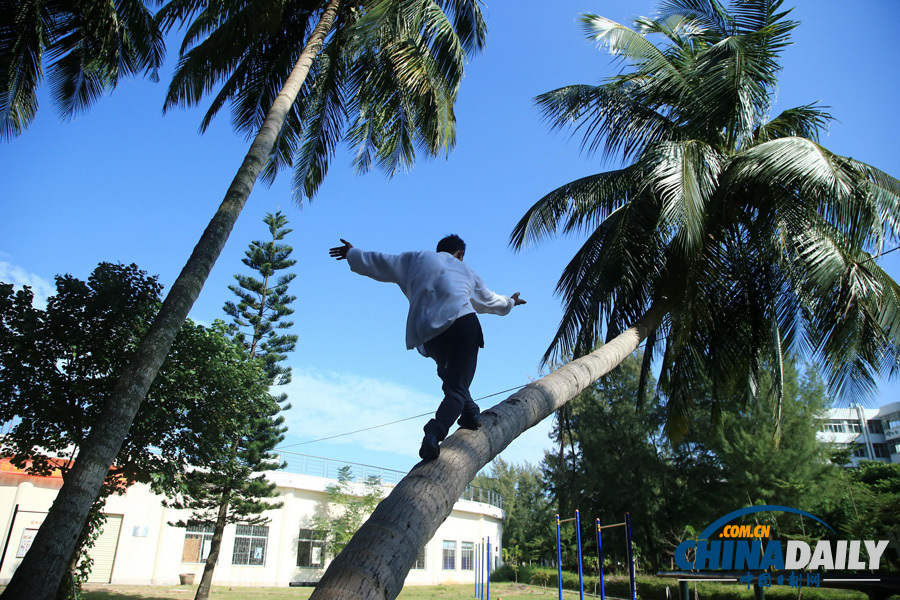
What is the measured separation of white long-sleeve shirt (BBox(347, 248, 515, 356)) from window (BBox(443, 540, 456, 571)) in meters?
25.5

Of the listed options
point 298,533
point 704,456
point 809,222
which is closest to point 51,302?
point 809,222

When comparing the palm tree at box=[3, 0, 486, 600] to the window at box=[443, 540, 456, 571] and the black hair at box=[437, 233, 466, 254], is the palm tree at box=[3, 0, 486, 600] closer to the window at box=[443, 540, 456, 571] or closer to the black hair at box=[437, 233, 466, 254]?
the black hair at box=[437, 233, 466, 254]

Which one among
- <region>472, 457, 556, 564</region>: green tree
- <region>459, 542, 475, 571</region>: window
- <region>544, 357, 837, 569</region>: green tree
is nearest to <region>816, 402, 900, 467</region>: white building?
<region>472, 457, 556, 564</region>: green tree

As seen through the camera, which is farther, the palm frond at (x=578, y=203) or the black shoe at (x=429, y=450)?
the palm frond at (x=578, y=203)

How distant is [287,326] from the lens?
18.1 metres

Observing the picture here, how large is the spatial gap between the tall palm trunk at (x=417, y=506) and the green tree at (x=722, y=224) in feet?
10.6

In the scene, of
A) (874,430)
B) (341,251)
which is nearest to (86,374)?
(341,251)

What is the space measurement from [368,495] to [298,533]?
9.97ft

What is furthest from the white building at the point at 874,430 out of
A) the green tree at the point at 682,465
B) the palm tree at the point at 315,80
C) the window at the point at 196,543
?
the palm tree at the point at 315,80

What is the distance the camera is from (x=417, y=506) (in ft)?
5.42

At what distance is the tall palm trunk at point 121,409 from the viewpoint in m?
3.32

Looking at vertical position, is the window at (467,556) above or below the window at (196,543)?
below

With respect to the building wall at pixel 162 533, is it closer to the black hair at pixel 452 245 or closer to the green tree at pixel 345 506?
the green tree at pixel 345 506

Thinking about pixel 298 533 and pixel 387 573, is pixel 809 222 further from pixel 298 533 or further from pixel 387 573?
pixel 298 533
